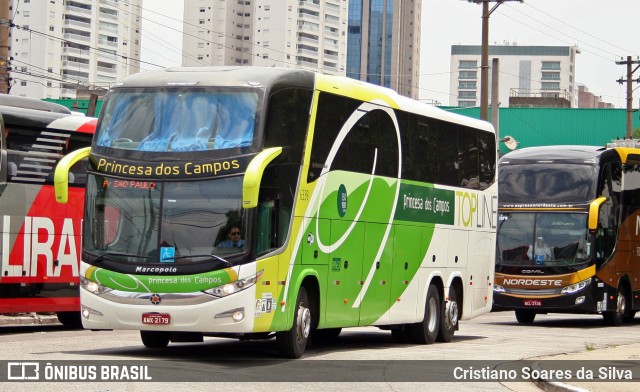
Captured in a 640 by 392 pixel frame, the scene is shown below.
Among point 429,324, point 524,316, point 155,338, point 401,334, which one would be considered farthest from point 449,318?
point 524,316

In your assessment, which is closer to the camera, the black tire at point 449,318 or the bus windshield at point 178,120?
→ the bus windshield at point 178,120

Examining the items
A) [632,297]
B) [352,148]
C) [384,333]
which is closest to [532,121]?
[632,297]

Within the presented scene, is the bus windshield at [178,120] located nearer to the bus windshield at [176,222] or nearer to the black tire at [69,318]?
the bus windshield at [176,222]

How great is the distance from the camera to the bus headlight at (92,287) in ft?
Result: 54.5

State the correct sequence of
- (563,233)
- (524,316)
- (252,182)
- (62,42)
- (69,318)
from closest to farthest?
(252,182) → (69,318) → (563,233) → (524,316) → (62,42)

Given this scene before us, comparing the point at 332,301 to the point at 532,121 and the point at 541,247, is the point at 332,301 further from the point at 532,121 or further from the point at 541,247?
the point at 532,121

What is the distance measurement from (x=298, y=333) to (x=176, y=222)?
8.19 ft

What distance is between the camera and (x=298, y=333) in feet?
57.3

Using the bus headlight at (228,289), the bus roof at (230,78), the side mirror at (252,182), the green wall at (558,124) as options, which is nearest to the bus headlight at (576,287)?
the bus roof at (230,78)

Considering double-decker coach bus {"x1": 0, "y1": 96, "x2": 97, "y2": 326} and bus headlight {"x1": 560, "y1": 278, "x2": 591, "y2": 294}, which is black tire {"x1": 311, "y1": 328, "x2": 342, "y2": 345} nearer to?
double-decker coach bus {"x1": 0, "y1": 96, "x2": 97, "y2": 326}

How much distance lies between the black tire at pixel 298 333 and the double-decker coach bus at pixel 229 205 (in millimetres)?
20

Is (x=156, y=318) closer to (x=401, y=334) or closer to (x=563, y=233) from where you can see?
(x=401, y=334)

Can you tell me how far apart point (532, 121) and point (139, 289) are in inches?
3468

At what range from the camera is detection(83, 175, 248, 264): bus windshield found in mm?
16219
